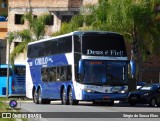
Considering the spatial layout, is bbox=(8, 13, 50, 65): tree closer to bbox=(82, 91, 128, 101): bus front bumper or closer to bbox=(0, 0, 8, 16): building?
bbox=(82, 91, 128, 101): bus front bumper

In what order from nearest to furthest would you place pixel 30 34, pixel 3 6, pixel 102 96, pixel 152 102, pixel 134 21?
pixel 102 96
pixel 152 102
pixel 134 21
pixel 30 34
pixel 3 6

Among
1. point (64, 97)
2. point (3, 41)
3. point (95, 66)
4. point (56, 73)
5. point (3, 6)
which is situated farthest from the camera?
point (3, 6)

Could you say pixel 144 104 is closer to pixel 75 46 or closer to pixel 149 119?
pixel 75 46

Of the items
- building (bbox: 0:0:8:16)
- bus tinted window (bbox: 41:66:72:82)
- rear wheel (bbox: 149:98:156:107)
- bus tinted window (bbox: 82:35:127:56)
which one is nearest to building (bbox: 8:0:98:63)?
bus tinted window (bbox: 41:66:72:82)

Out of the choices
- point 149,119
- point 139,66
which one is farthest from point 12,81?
point 149,119

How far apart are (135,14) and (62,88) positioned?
9.97 m

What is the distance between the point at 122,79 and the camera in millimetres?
34531

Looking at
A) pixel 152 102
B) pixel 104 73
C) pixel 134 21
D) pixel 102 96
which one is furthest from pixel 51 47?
pixel 134 21

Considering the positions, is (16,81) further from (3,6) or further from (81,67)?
(3,6)

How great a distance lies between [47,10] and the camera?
69.1m

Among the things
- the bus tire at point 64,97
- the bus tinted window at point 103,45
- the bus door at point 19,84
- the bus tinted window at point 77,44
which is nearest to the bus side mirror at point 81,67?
the bus tinted window at point 103,45

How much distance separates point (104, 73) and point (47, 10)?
35.6m

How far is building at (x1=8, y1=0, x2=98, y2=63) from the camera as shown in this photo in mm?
67250

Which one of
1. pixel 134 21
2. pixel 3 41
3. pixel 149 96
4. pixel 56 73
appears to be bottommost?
pixel 3 41
